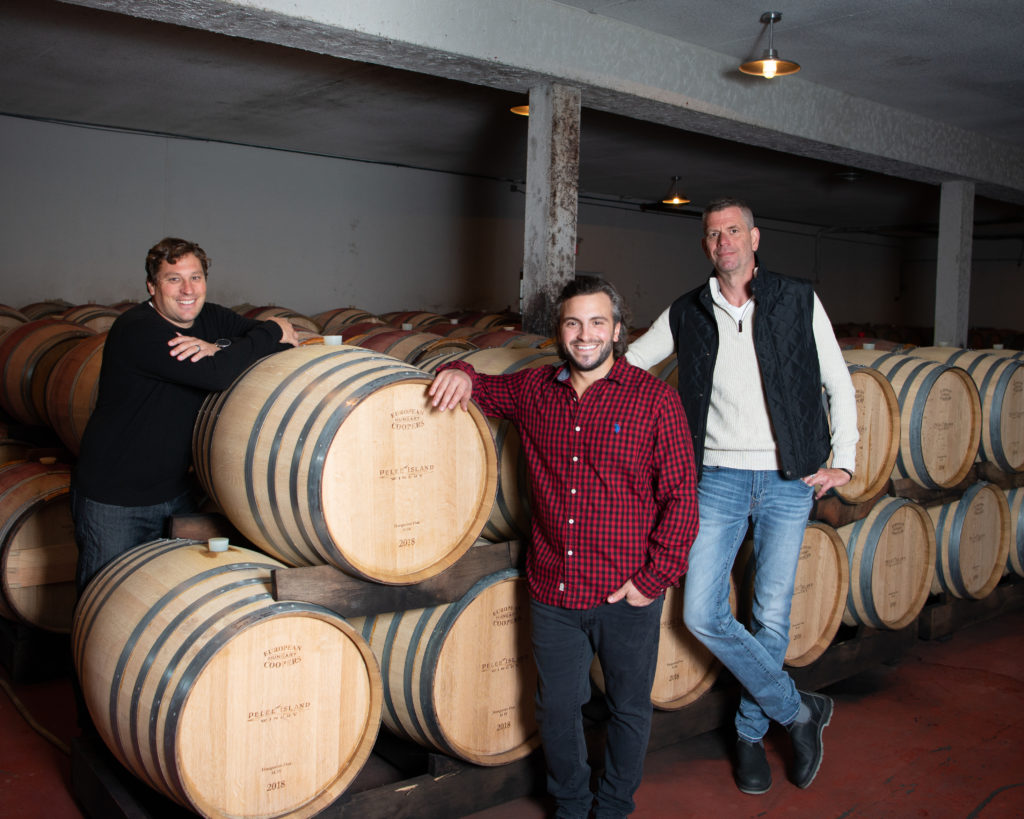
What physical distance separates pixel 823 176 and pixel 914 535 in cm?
881

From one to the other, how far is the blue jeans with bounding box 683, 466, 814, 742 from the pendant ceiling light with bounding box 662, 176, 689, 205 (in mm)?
9780

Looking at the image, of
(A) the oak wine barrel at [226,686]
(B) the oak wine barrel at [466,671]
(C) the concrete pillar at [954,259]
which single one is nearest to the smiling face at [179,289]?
(A) the oak wine barrel at [226,686]

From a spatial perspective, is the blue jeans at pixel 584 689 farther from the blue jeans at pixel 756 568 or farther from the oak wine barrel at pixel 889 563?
the oak wine barrel at pixel 889 563

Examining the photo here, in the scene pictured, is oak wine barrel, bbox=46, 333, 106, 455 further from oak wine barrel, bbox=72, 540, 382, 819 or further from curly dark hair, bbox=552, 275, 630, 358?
curly dark hair, bbox=552, 275, 630, 358

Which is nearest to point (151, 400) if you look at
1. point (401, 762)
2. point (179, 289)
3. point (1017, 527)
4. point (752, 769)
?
point (179, 289)

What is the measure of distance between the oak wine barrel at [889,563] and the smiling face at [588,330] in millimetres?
1982

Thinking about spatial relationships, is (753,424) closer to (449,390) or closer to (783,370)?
(783,370)

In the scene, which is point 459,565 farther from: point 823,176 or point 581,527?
point 823,176

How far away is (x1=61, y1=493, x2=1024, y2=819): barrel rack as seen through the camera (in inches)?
101

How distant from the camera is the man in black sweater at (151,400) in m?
2.78

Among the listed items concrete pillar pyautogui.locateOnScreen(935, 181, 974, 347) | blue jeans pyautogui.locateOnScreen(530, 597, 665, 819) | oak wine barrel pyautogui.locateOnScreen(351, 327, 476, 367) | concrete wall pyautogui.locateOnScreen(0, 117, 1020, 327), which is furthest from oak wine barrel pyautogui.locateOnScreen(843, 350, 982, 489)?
concrete wall pyautogui.locateOnScreen(0, 117, 1020, 327)

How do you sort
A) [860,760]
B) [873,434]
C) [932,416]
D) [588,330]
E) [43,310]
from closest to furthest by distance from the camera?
[588,330]
[860,760]
[873,434]
[932,416]
[43,310]

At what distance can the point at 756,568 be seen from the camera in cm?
329

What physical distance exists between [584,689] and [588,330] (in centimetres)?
107
